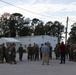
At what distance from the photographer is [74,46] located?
28.5 m

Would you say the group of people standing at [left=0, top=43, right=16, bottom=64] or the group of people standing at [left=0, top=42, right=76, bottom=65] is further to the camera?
the group of people standing at [left=0, top=43, right=16, bottom=64]

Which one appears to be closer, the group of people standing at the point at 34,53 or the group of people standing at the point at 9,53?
the group of people standing at the point at 34,53

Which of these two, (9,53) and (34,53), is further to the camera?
(34,53)

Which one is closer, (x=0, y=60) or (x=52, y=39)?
(x=0, y=60)

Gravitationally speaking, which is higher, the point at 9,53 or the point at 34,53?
the point at 9,53

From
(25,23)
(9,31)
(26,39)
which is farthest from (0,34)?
(26,39)

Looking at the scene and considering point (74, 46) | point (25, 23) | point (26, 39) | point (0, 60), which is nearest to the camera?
point (0, 60)

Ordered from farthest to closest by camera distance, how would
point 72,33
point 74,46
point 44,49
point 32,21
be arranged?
point 32,21
point 72,33
point 74,46
point 44,49

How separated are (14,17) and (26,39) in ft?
111

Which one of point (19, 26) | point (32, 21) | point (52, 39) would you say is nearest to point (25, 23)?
point (19, 26)

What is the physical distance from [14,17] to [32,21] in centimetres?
2291

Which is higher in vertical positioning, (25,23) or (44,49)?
(25,23)

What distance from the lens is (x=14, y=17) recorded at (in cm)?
11875

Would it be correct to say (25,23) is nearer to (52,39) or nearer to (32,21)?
(32,21)
